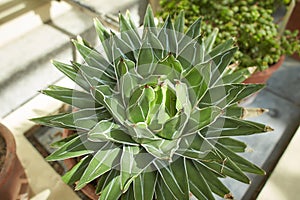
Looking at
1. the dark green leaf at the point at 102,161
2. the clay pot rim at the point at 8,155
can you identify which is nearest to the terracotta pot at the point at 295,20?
the dark green leaf at the point at 102,161

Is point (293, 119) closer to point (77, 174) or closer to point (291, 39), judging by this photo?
point (291, 39)

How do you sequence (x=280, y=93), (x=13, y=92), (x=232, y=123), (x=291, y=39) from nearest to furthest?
(x=232, y=123) → (x=291, y=39) → (x=280, y=93) → (x=13, y=92)

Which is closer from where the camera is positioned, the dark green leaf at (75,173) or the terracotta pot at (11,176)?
the dark green leaf at (75,173)

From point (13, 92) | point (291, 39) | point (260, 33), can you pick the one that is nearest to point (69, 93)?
point (260, 33)

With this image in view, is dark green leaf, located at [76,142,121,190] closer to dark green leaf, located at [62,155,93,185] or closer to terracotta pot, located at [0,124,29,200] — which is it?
dark green leaf, located at [62,155,93,185]

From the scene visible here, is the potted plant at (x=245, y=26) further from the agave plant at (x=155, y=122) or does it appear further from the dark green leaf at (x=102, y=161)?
the dark green leaf at (x=102, y=161)

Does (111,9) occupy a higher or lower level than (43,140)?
higher

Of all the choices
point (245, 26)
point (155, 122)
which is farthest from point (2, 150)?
point (245, 26)
